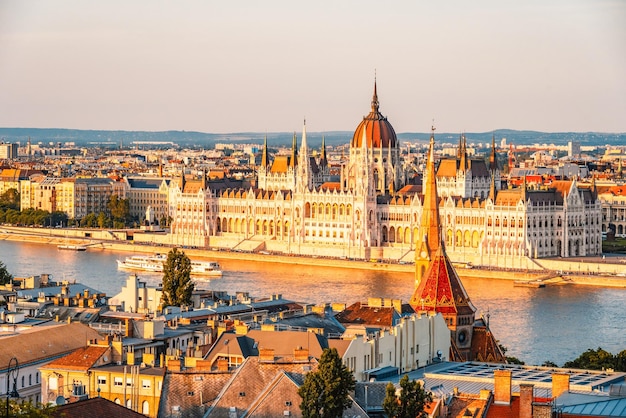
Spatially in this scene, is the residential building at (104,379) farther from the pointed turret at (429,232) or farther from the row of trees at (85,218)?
the row of trees at (85,218)

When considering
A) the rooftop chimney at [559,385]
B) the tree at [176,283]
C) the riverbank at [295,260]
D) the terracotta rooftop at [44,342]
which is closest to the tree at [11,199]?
the riverbank at [295,260]

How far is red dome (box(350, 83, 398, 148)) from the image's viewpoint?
6288 cm

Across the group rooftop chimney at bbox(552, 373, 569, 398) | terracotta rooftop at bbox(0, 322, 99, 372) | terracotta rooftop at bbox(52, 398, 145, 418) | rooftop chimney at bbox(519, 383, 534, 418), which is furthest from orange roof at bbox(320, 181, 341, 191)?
rooftop chimney at bbox(519, 383, 534, 418)

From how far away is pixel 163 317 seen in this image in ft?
70.7

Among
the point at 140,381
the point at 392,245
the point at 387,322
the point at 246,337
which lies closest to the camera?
the point at 140,381

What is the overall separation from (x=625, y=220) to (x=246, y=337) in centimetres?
5182

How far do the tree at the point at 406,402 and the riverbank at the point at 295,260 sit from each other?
109ft

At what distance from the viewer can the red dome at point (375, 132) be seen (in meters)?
62.9

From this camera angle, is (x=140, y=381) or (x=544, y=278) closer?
(x=140, y=381)

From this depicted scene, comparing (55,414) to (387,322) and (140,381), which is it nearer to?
(140,381)

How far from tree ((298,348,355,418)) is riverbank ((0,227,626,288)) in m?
33.7

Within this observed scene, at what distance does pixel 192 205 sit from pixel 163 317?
44490 mm

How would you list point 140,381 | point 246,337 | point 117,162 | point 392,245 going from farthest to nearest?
point 117,162 < point 392,245 < point 246,337 < point 140,381

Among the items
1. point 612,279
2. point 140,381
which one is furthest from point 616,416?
point 612,279
